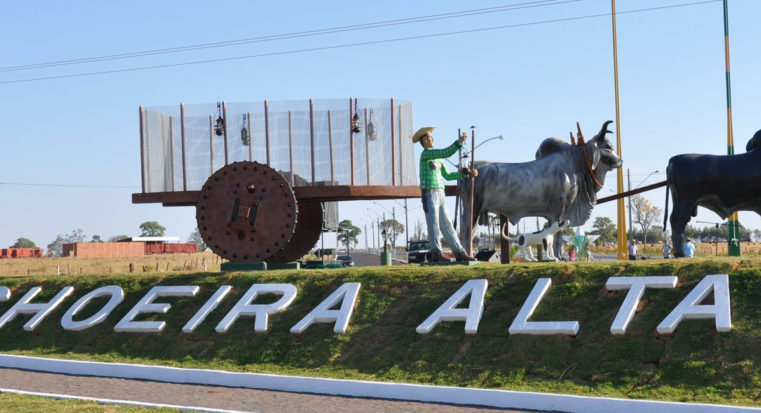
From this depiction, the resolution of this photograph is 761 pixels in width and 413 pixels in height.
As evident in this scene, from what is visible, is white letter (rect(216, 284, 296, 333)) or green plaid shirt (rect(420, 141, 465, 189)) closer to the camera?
white letter (rect(216, 284, 296, 333))

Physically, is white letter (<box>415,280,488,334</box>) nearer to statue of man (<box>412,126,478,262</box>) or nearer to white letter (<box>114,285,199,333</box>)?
statue of man (<box>412,126,478,262</box>)

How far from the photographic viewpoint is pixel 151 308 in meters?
18.4

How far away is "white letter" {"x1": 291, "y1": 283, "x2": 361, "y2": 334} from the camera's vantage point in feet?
52.5

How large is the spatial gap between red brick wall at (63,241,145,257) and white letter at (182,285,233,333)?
206 ft

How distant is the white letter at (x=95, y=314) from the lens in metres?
18.7

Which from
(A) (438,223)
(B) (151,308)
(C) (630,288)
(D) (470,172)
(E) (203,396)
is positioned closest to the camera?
(E) (203,396)

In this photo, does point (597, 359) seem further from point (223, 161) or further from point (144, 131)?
point (144, 131)

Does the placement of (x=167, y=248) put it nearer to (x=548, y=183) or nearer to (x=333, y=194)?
(x=333, y=194)

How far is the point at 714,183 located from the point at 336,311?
A: 7.27 meters

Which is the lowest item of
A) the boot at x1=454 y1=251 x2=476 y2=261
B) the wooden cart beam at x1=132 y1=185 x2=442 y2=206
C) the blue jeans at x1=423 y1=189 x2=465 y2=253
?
the boot at x1=454 y1=251 x2=476 y2=261

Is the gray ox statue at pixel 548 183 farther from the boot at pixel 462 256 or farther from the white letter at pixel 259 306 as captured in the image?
the white letter at pixel 259 306

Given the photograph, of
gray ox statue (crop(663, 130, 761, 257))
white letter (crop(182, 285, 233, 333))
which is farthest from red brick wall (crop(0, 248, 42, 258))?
gray ox statue (crop(663, 130, 761, 257))

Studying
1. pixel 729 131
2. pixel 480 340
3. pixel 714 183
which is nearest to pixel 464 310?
pixel 480 340

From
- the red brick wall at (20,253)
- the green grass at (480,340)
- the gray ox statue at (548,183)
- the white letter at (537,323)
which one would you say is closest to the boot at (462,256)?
the green grass at (480,340)
